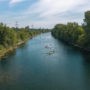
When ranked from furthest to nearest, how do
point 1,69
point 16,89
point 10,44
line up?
point 10,44 < point 1,69 < point 16,89

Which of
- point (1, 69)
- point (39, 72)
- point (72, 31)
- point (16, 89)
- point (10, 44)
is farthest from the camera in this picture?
point (72, 31)

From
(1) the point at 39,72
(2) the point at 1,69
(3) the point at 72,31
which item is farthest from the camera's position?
(3) the point at 72,31

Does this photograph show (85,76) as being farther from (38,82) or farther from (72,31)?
(72,31)

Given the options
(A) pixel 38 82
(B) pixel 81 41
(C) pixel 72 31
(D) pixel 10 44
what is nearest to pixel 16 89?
(A) pixel 38 82

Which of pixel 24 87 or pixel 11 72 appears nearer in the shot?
pixel 24 87

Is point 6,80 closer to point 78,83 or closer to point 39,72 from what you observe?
point 39,72

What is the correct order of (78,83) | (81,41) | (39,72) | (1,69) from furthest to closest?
(81,41)
(1,69)
(39,72)
(78,83)

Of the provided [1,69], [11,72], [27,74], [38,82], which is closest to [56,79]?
[38,82]

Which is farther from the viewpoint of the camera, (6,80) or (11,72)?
(11,72)
